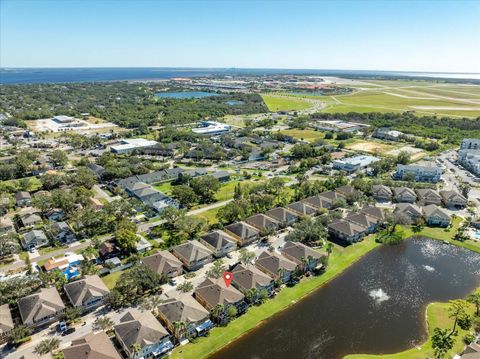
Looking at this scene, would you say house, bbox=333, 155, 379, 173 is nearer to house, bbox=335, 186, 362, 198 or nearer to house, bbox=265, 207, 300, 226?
house, bbox=335, 186, 362, 198

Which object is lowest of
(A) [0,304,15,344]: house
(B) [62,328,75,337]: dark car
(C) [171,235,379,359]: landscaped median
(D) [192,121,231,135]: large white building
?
(C) [171,235,379,359]: landscaped median

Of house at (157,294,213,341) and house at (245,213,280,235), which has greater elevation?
house at (245,213,280,235)

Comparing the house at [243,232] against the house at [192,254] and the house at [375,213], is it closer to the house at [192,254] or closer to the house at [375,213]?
the house at [192,254]

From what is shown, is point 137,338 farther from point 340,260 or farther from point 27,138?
point 27,138

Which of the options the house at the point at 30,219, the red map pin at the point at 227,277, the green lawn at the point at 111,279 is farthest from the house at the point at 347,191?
the house at the point at 30,219

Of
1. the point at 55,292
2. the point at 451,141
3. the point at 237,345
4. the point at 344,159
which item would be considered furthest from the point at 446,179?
the point at 55,292

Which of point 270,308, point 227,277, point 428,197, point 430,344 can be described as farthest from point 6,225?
point 428,197

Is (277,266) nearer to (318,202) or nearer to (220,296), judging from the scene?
(220,296)

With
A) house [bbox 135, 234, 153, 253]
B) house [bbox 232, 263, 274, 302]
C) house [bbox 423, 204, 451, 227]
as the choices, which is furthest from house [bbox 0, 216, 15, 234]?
house [bbox 423, 204, 451, 227]
